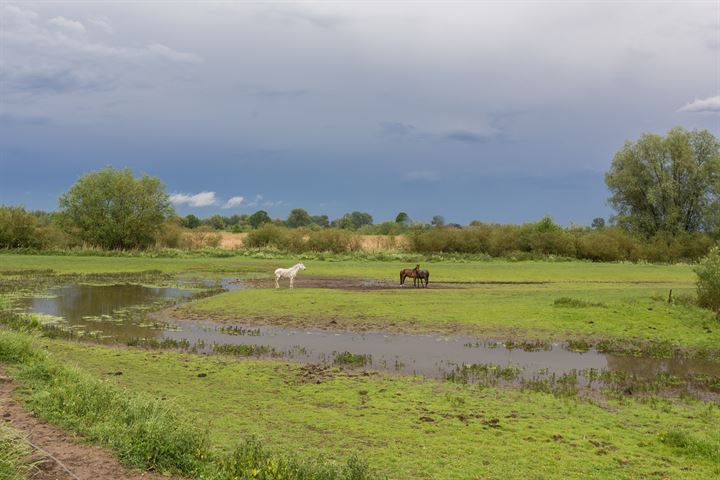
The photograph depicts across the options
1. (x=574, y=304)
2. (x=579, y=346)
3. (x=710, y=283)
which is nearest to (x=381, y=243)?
(x=574, y=304)

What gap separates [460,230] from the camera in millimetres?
67938

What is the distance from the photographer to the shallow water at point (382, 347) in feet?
46.3

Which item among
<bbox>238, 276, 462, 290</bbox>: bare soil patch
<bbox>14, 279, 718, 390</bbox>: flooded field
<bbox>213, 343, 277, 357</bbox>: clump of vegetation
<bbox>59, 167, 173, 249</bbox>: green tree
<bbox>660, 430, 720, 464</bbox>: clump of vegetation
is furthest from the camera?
<bbox>59, 167, 173, 249</bbox>: green tree

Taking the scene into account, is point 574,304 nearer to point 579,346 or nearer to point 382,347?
point 579,346

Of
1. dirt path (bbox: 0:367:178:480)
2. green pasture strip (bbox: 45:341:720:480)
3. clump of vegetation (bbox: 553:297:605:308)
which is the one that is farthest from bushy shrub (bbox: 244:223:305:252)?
dirt path (bbox: 0:367:178:480)

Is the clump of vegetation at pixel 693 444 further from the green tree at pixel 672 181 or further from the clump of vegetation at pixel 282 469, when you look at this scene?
the green tree at pixel 672 181

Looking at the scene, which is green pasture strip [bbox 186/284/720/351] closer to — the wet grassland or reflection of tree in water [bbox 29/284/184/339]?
the wet grassland

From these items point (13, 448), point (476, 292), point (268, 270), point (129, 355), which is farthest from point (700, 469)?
point (268, 270)

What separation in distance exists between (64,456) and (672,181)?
75333 millimetres

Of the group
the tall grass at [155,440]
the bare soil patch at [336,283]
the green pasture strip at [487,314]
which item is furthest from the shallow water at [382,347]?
the bare soil patch at [336,283]

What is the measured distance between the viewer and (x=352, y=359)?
555 inches

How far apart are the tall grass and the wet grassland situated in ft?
0.73

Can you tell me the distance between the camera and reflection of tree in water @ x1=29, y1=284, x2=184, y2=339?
59.8 feet

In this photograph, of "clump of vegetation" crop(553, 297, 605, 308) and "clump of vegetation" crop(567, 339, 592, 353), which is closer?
"clump of vegetation" crop(567, 339, 592, 353)
